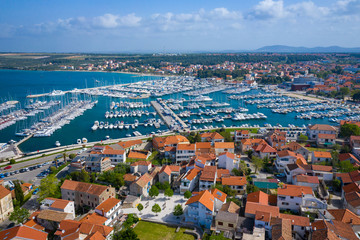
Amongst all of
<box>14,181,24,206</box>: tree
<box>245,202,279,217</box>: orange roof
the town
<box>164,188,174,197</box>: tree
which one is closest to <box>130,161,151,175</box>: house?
the town

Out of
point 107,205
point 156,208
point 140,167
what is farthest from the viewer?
point 140,167

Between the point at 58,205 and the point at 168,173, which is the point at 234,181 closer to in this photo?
the point at 168,173

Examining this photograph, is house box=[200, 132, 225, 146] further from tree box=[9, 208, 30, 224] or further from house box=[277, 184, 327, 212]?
tree box=[9, 208, 30, 224]

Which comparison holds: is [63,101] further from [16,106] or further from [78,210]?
[78,210]

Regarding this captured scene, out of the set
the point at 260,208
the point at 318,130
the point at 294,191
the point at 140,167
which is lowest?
the point at 140,167

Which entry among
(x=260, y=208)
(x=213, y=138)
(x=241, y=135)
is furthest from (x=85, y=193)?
(x=241, y=135)

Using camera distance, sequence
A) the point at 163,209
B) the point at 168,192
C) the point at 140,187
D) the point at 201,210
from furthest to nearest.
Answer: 1. the point at 140,187
2. the point at 168,192
3. the point at 163,209
4. the point at 201,210
